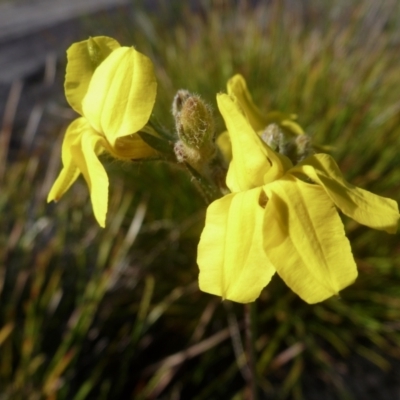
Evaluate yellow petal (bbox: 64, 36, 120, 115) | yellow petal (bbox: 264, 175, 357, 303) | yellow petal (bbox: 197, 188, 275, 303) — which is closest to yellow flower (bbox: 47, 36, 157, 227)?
yellow petal (bbox: 64, 36, 120, 115)

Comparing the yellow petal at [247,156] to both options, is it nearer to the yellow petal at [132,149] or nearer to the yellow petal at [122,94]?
the yellow petal at [122,94]

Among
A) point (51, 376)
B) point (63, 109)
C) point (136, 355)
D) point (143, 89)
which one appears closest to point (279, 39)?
point (63, 109)

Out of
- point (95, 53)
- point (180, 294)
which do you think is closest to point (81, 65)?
point (95, 53)

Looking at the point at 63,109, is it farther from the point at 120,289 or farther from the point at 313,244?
the point at 313,244

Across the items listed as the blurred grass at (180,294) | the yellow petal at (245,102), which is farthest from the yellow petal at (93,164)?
the blurred grass at (180,294)

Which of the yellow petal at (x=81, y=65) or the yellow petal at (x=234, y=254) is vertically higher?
the yellow petal at (x=81, y=65)

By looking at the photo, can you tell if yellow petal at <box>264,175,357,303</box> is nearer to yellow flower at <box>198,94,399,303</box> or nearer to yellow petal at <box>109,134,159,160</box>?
yellow flower at <box>198,94,399,303</box>

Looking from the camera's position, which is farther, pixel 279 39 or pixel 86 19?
pixel 86 19
